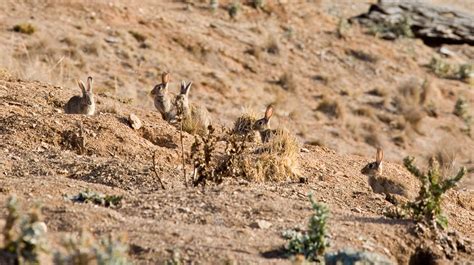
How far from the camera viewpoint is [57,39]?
66.9 ft

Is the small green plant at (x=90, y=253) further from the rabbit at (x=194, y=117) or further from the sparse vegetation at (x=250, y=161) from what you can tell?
the rabbit at (x=194, y=117)

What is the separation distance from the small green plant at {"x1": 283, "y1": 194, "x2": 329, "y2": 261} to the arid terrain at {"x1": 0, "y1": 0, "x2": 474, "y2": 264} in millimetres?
152

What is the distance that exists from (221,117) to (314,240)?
1333 centimetres

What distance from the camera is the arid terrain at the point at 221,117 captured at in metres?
6.73

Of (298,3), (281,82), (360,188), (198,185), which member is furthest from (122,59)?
(198,185)

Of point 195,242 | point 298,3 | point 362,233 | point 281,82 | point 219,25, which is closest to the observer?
point 195,242

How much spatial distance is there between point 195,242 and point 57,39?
1528 centimetres

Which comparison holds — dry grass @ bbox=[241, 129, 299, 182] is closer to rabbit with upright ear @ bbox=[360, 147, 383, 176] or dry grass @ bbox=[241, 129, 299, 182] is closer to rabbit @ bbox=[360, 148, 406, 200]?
rabbit @ bbox=[360, 148, 406, 200]

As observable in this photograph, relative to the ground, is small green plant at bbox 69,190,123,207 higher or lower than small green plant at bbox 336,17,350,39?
higher

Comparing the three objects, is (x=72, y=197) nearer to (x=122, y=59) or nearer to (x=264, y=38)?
(x=122, y=59)

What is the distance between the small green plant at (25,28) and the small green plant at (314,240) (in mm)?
15414

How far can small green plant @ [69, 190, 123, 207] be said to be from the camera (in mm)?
6961

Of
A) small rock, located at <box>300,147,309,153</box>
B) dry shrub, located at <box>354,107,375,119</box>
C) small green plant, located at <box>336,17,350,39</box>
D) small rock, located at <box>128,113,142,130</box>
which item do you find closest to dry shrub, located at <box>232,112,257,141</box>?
small rock, located at <box>300,147,309,153</box>

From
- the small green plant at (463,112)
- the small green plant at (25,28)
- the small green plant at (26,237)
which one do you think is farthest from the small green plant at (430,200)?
the small green plant at (463,112)
